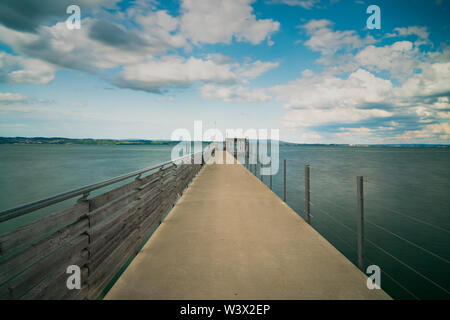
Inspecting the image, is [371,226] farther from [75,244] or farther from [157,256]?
[75,244]

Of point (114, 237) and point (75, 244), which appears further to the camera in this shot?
point (114, 237)

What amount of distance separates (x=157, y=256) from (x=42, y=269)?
5.00 ft

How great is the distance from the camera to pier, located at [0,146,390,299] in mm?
1445

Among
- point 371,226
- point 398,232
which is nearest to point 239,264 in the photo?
point 371,226

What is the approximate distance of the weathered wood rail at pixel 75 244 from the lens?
1297 mm

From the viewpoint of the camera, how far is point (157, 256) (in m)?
2.85

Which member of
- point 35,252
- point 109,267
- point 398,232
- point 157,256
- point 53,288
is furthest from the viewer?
point 398,232

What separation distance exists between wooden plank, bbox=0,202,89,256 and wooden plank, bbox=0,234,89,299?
17 cm

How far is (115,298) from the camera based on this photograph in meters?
2.04

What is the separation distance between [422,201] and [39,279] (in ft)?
52.4

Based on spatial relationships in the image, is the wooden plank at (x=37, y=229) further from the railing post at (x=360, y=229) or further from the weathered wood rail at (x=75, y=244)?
the railing post at (x=360, y=229)
